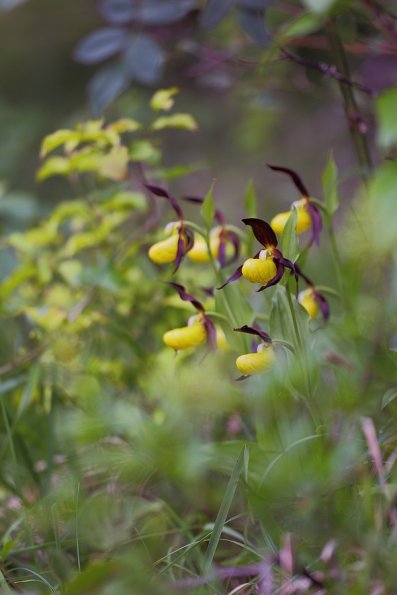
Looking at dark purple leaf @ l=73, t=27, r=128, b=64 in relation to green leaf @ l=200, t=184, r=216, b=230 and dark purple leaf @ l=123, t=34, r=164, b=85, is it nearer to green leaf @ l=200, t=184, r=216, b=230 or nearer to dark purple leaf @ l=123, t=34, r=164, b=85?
dark purple leaf @ l=123, t=34, r=164, b=85

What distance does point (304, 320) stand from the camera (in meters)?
0.84

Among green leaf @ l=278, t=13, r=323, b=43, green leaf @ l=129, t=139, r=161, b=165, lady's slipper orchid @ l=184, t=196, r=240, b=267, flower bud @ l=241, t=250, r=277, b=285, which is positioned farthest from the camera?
green leaf @ l=129, t=139, r=161, b=165

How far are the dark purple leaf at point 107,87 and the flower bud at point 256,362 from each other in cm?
70

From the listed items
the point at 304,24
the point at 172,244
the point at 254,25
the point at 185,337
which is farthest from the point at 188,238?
the point at 254,25

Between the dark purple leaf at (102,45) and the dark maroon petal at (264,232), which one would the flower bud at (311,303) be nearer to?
the dark maroon petal at (264,232)

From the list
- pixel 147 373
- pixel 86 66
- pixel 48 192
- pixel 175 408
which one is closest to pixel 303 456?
pixel 175 408

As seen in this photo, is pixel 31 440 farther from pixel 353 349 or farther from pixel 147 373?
pixel 353 349

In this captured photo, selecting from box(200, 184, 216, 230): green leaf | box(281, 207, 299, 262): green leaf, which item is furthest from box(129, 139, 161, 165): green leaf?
box(281, 207, 299, 262): green leaf

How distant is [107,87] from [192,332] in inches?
26.1

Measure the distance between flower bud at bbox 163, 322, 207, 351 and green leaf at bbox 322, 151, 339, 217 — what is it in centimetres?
22

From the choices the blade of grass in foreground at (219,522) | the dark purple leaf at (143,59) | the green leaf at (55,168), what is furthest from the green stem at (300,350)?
the dark purple leaf at (143,59)

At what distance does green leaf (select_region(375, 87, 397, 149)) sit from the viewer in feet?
2.10

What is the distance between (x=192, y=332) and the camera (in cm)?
88

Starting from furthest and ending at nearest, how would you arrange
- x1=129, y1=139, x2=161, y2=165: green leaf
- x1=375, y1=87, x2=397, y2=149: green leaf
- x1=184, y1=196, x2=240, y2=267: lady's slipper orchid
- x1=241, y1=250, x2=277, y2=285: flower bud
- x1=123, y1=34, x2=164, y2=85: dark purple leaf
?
1. x1=123, y1=34, x2=164, y2=85: dark purple leaf
2. x1=129, y1=139, x2=161, y2=165: green leaf
3. x1=184, y1=196, x2=240, y2=267: lady's slipper orchid
4. x1=241, y1=250, x2=277, y2=285: flower bud
5. x1=375, y1=87, x2=397, y2=149: green leaf
